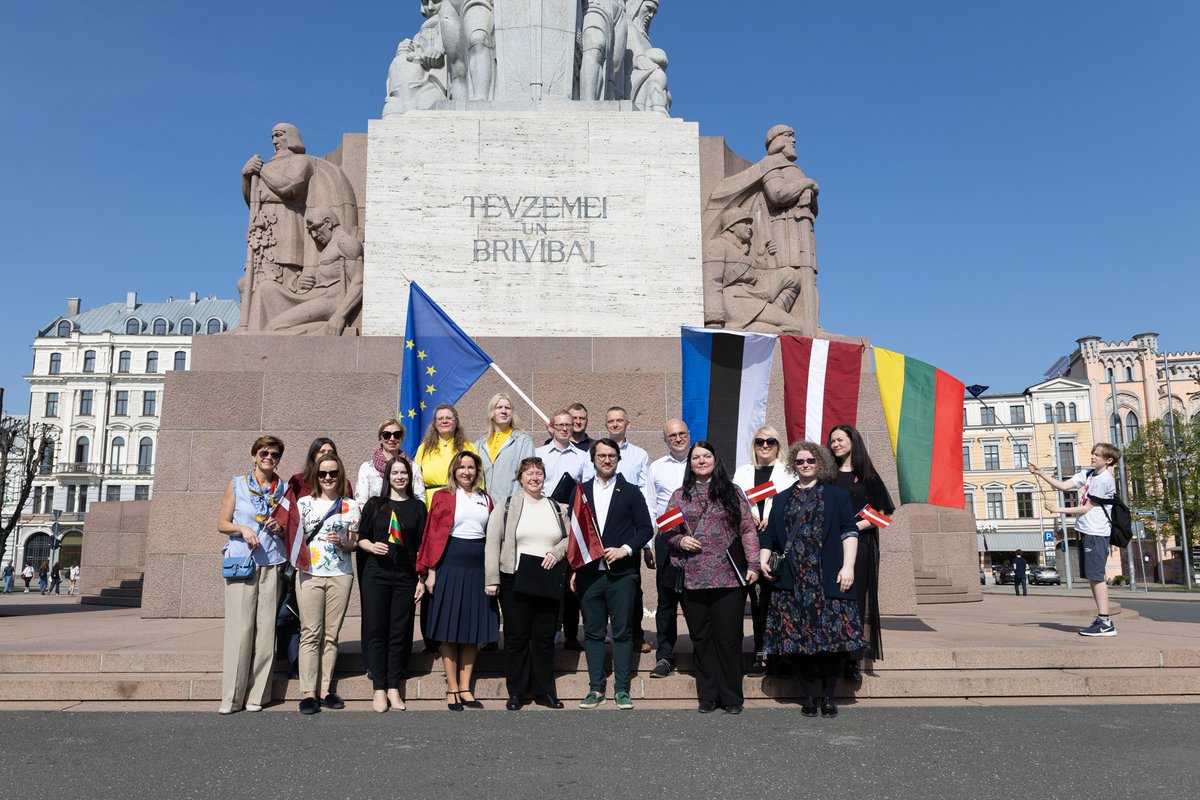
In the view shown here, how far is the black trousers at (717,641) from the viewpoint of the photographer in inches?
231

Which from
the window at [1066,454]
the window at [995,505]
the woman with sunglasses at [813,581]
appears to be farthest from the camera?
the window at [1066,454]

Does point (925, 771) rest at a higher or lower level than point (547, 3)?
lower

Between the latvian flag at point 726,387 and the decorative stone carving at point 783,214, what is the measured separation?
393 cm

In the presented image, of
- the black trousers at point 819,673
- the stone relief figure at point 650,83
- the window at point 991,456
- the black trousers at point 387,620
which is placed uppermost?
the stone relief figure at point 650,83

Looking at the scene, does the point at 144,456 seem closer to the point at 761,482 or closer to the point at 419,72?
the point at 419,72

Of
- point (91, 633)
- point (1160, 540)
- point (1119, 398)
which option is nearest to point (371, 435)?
point (91, 633)

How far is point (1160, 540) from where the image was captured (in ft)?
180

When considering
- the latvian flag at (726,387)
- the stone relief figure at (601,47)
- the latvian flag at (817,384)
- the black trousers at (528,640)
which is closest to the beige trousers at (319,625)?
the black trousers at (528,640)

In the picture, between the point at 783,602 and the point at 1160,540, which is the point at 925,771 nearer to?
the point at 783,602

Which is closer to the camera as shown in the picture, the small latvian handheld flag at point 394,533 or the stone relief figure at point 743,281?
the small latvian handheld flag at point 394,533

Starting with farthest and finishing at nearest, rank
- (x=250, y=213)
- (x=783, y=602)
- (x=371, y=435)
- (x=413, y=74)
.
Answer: (x=413, y=74), (x=250, y=213), (x=371, y=435), (x=783, y=602)

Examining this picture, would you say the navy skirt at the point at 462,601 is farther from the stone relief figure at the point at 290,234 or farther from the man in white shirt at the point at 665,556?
the stone relief figure at the point at 290,234

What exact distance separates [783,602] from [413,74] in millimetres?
10497

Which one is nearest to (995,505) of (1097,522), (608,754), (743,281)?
(743,281)
